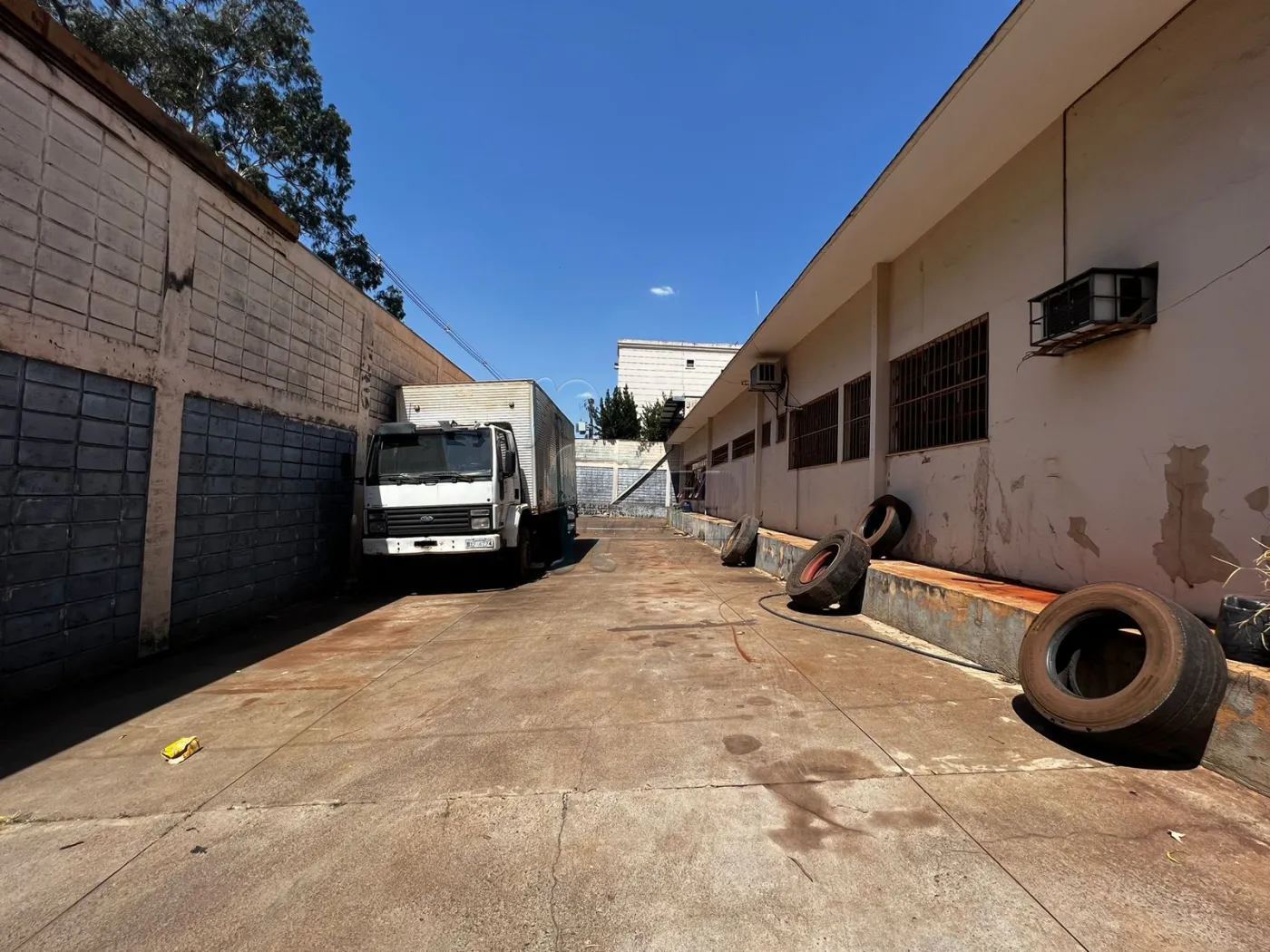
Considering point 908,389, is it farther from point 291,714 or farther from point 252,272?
point 252,272

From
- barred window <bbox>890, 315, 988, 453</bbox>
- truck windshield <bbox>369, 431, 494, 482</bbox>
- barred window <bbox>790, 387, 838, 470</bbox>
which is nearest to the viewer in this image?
barred window <bbox>890, 315, 988, 453</bbox>

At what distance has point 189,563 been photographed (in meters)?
6.09

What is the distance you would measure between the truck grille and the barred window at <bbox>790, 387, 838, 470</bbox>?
6696mm

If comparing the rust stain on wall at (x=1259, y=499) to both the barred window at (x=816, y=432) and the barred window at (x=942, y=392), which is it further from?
Answer: the barred window at (x=816, y=432)

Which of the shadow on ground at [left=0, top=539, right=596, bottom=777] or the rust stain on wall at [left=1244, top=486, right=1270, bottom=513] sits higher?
the rust stain on wall at [left=1244, top=486, right=1270, bottom=513]

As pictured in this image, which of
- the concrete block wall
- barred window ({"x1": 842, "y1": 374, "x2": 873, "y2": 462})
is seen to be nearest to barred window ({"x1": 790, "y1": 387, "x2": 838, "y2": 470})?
barred window ({"x1": 842, "y1": 374, "x2": 873, "y2": 462})

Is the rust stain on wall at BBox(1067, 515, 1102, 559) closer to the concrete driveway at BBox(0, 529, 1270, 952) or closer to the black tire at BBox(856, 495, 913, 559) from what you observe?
the concrete driveway at BBox(0, 529, 1270, 952)

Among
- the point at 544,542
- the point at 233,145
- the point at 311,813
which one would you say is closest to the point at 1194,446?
the point at 311,813

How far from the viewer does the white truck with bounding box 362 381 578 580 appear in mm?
8555

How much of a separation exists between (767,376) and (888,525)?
690 centimetres

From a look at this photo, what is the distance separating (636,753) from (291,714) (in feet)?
8.45

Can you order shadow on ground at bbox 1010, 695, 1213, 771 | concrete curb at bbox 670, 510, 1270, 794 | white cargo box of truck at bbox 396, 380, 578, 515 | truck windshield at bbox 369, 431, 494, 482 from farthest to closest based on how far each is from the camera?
white cargo box of truck at bbox 396, 380, 578, 515 → truck windshield at bbox 369, 431, 494, 482 → shadow on ground at bbox 1010, 695, 1213, 771 → concrete curb at bbox 670, 510, 1270, 794

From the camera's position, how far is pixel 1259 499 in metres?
3.72

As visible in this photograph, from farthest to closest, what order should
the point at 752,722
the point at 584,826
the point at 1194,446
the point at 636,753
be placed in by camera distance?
the point at 1194,446 → the point at 752,722 → the point at 636,753 → the point at 584,826
